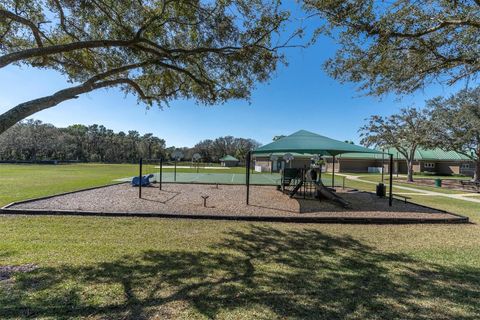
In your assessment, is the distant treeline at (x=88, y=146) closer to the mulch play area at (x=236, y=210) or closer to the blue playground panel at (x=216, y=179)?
the blue playground panel at (x=216, y=179)

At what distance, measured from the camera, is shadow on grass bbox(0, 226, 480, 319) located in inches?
117

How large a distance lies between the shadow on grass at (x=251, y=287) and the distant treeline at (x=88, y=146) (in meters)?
67.3

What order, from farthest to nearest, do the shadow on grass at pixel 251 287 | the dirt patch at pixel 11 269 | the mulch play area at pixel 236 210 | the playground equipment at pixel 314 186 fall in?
the playground equipment at pixel 314 186 < the mulch play area at pixel 236 210 < the dirt patch at pixel 11 269 < the shadow on grass at pixel 251 287

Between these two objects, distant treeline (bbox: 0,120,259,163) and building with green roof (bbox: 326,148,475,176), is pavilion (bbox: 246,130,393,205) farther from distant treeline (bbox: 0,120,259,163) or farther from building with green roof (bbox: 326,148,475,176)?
distant treeline (bbox: 0,120,259,163)

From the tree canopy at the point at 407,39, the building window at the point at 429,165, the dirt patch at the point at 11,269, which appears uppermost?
the tree canopy at the point at 407,39

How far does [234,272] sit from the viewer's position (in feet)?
13.4

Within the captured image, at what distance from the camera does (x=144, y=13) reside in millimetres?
5699

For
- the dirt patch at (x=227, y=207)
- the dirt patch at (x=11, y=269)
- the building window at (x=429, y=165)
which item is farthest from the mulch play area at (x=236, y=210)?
the building window at (x=429, y=165)

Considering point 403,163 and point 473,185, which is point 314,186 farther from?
point 403,163

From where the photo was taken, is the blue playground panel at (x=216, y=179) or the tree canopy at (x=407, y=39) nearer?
the tree canopy at (x=407, y=39)

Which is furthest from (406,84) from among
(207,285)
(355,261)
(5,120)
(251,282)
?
(5,120)

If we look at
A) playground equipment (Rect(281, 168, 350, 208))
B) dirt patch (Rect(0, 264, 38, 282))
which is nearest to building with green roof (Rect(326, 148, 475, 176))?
playground equipment (Rect(281, 168, 350, 208))

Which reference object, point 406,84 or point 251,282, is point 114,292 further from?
point 406,84

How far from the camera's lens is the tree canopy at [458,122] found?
2042cm
